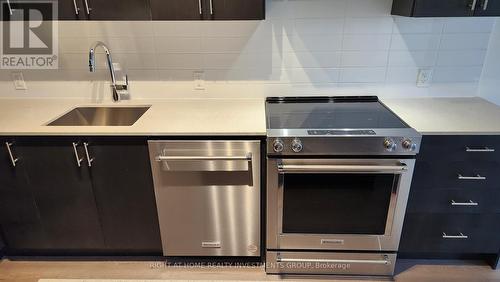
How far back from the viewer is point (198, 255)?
5.79 feet

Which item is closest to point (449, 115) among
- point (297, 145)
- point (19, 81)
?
point (297, 145)

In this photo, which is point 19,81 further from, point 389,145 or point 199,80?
point 389,145

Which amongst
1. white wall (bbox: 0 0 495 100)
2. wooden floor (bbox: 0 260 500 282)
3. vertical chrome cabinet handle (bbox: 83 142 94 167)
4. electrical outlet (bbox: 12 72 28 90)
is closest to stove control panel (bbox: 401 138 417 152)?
white wall (bbox: 0 0 495 100)

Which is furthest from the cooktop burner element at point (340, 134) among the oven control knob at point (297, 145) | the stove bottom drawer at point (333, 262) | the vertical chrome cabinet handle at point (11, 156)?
the vertical chrome cabinet handle at point (11, 156)

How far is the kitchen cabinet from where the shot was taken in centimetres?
144

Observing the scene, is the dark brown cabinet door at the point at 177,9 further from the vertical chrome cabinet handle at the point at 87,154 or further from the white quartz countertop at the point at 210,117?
the vertical chrome cabinet handle at the point at 87,154

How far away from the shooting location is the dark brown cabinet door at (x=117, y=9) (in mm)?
1465

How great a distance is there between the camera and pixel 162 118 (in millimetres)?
1623

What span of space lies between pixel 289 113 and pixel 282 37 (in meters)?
0.49

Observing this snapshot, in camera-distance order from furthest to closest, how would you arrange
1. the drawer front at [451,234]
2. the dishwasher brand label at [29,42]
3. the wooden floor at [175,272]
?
1. the dishwasher brand label at [29,42]
2. the wooden floor at [175,272]
3. the drawer front at [451,234]

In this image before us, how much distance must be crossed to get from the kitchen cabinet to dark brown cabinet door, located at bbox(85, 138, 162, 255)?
1370mm

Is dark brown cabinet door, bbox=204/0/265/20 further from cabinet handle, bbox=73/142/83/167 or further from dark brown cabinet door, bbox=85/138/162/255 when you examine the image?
cabinet handle, bbox=73/142/83/167

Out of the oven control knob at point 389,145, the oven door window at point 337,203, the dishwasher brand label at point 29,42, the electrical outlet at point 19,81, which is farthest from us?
the electrical outlet at point 19,81

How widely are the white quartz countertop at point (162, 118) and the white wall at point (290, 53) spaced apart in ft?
0.33
